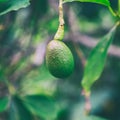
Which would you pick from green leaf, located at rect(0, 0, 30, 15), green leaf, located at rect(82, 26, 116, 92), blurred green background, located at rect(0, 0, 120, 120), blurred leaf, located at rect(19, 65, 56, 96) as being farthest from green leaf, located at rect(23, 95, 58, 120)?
green leaf, located at rect(0, 0, 30, 15)

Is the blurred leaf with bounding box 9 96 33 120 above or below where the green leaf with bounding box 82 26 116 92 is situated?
below

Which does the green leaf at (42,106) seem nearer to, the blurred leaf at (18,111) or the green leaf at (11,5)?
the blurred leaf at (18,111)

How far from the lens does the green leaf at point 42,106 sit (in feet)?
5.80

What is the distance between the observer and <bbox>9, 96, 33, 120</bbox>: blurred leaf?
5.54 ft

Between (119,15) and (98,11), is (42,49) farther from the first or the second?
(119,15)

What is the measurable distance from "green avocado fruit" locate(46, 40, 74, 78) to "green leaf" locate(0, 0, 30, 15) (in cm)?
12

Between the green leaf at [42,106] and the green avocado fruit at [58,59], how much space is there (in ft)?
2.15

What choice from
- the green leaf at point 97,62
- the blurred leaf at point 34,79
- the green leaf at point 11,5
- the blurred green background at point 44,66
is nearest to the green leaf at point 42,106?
the blurred green background at point 44,66

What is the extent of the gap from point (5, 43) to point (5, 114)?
27cm

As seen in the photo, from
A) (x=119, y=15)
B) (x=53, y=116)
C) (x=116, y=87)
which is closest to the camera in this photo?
(x=119, y=15)

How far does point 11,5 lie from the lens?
1.21 m

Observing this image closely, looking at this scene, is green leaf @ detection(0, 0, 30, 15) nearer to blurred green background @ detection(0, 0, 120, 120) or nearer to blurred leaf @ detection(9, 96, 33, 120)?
blurred green background @ detection(0, 0, 120, 120)

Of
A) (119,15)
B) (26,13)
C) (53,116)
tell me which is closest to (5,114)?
(53,116)

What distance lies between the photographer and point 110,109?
8.18 ft
